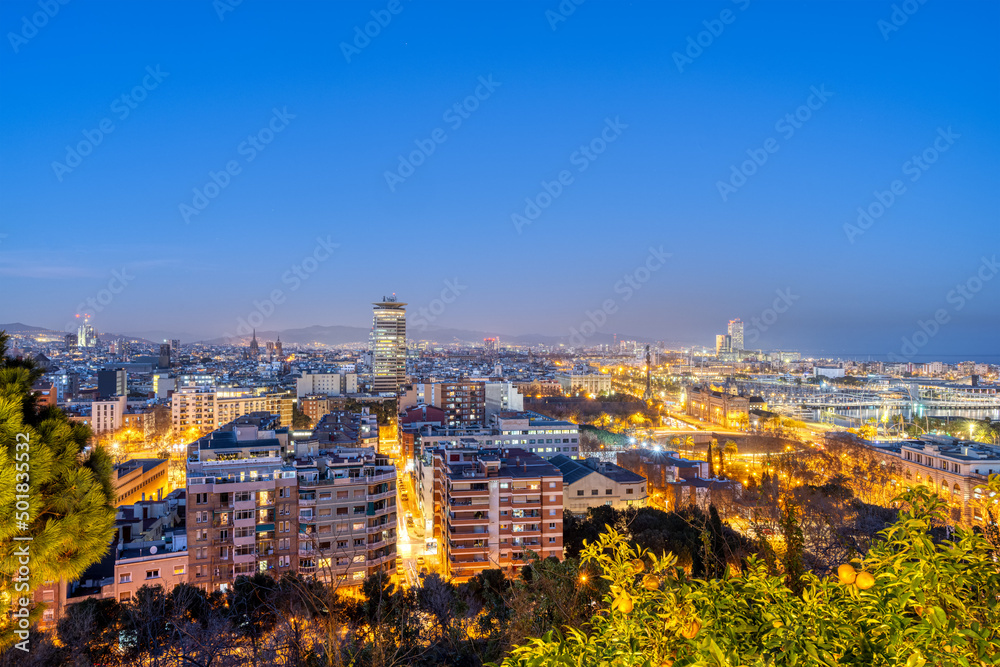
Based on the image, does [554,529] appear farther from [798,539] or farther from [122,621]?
[122,621]

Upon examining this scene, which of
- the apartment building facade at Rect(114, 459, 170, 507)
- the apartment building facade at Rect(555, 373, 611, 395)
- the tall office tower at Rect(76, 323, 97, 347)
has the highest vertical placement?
the tall office tower at Rect(76, 323, 97, 347)

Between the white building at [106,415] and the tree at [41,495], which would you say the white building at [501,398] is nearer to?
the white building at [106,415]

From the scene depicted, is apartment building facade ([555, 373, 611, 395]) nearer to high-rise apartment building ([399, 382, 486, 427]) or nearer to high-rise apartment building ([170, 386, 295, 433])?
high-rise apartment building ([399, 382, 486, 427])

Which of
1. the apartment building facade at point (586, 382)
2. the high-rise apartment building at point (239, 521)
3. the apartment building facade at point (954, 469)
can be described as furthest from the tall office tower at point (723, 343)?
the high-rise apartment building at point (239, 521)

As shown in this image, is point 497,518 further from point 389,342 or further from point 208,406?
point 389,342

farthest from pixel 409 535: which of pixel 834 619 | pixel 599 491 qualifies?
pixel 834 619

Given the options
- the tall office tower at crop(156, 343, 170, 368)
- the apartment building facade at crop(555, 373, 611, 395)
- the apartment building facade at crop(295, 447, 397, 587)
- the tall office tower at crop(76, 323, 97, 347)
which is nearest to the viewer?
the apartment building facade at crop(295, 447, 397, 587)

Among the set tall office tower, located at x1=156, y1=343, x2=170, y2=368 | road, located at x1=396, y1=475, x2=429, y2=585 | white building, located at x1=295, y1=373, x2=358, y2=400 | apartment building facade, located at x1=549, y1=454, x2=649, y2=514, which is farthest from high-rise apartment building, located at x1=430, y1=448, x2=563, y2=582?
tall office tower, located at x1=156, y1=343, x2=170, y2=368
